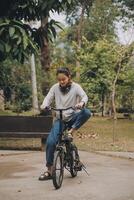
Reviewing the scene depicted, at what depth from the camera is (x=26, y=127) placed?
1515 centimetres

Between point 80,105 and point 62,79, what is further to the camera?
point 62,79

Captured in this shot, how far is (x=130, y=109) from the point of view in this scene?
45750 millimetres

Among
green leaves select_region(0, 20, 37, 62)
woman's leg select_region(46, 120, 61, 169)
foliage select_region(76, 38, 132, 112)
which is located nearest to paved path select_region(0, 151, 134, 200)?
woman's leg select_region(46, 120, 61, 169)

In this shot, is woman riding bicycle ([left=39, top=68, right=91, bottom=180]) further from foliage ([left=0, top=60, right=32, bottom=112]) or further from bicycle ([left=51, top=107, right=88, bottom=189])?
foliage ([left=0, top=60, right=32, bottom=112])

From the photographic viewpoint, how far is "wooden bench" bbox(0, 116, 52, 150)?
48.6 feet

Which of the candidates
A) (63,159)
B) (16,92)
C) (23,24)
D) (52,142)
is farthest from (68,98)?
(16,92)

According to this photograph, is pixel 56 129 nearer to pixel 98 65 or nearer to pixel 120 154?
pixel 120 154

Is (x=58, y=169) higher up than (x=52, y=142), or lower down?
lower down

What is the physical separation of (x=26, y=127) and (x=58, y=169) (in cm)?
626

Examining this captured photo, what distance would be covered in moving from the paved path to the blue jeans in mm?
433

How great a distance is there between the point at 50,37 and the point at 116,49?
10.3 meters

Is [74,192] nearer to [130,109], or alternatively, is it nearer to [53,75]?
[53,75]

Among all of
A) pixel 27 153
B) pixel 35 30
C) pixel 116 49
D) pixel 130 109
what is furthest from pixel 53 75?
pixel 130 109

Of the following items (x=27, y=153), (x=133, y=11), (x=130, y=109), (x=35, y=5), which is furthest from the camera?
(x=130, y=109)
